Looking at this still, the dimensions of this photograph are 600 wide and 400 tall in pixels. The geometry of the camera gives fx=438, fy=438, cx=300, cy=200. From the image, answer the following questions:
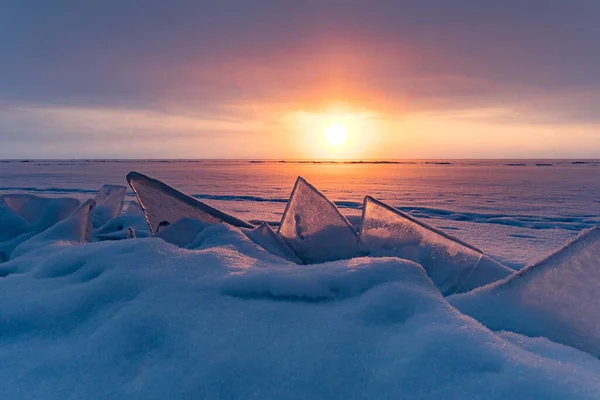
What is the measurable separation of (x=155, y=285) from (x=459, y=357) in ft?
2.18

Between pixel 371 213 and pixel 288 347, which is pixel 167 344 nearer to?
pixel 288 347

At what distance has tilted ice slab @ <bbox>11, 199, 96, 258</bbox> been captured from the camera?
1.79 metres

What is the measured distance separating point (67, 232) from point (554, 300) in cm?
184

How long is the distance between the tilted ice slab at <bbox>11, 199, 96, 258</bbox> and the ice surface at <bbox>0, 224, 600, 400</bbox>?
694mm

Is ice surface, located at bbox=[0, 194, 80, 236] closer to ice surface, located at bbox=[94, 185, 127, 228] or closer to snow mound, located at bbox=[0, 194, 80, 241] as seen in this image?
snow mound, located at bbox=[0, 194, 80, 241]

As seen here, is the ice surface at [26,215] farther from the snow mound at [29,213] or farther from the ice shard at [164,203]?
the ice shard at [164,203]

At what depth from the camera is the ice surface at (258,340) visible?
2.32ft

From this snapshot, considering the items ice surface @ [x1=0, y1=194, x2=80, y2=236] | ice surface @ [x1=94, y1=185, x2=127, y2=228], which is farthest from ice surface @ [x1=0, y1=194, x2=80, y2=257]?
ice surface @ [x1=94, y1=185, x2=127, y2=228]

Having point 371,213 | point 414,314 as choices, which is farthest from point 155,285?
point 371,213

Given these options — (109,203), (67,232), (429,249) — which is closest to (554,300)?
(429,249)

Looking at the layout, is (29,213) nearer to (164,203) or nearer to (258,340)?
(164,203)

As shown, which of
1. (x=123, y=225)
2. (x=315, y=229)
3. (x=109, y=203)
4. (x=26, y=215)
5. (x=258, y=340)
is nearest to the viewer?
(x=258, y=340)

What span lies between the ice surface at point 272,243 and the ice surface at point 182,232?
0.19 meters

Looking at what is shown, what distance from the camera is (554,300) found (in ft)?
3.41
